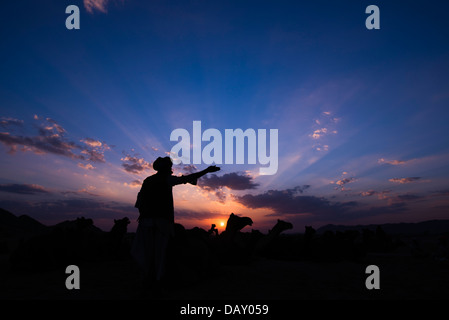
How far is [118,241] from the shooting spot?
32.1 feet

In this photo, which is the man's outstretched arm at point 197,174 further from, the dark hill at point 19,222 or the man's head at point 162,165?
the dark hill at point 19,222

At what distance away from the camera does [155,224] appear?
5539mm

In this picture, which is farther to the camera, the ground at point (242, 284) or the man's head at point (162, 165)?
the man's head at point (162, 165)

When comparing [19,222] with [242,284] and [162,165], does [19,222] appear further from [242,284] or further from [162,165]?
[242,284]

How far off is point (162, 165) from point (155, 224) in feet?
4.26

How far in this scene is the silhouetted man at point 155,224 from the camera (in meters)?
5.48

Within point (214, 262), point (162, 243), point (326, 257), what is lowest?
point (326, 257)

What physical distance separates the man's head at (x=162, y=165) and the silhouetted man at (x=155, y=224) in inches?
14.3

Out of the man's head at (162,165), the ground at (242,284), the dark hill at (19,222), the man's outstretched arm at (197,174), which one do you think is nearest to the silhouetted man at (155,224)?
the man's outstretched arm at (197,174)

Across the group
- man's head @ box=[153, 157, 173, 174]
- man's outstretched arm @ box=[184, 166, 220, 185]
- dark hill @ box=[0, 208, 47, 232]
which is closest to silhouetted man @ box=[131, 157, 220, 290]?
man's outstretched arm @ box=[184, 166, 220, 185]

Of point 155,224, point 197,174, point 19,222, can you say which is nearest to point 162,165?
point 197,174
